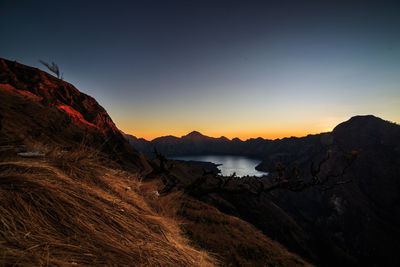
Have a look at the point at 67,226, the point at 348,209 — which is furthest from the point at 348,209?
the point at 67,226

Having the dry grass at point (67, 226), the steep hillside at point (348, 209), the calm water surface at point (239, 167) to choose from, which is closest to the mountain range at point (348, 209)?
the steep hillside at point (348, 209)

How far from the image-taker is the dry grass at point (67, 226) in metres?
0.75

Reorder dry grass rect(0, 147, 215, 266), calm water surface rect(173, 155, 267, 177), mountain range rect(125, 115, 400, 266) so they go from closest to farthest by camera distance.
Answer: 1. dry grass rect(0, 147, 215, 266)
2. mountain range rect(125, 115, 400, 266)
3. calm water surface rect(173, 155, 267, 177)

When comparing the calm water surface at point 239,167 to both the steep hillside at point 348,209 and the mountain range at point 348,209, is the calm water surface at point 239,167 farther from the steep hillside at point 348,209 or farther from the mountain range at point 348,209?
the steep hillside at point 348,209

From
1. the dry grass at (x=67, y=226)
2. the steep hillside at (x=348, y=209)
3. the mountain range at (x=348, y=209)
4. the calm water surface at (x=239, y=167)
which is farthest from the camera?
the calm water surface at (x=239, y=167)

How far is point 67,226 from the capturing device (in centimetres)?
94

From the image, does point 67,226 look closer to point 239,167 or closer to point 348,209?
point 348,209

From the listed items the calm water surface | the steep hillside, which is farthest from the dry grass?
the calm water surface

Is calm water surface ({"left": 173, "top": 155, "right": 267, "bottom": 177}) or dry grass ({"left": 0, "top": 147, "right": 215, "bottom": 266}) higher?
dry grass ({"left": 0, "top": 147, "right": 215, "bottom": 266})

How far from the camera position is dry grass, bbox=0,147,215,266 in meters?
0.75

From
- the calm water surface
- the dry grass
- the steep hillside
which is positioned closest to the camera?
the dry grass

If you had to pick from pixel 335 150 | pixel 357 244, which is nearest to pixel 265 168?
pixel 335 150

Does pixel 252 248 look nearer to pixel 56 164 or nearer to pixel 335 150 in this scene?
pixel 56 164

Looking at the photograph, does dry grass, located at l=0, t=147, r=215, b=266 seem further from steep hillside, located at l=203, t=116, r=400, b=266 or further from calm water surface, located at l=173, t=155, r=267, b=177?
calm water surface, located at l=173, t=155, r=267, b=177
